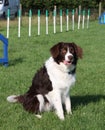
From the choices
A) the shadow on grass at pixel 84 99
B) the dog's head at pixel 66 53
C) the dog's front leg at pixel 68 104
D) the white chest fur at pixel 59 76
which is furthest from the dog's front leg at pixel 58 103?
the shadow on grass at pixel 84 99

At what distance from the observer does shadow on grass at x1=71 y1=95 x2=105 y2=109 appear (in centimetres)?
760

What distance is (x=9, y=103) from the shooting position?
24.3 ft

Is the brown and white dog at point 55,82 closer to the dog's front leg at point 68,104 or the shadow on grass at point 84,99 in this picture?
the dog's front leg at point 68,104

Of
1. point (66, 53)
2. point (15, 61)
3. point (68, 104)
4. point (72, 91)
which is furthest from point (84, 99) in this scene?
point (15, 61)

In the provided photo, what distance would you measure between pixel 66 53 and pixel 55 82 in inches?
20.2

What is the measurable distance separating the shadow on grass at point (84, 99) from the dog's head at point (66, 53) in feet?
3.97

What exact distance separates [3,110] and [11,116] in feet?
1.26

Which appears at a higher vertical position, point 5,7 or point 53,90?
point 53,90

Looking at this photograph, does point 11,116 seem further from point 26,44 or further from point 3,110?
point 26,44

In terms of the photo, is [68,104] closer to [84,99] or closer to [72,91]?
[84,99]

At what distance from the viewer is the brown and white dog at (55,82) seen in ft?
21.2

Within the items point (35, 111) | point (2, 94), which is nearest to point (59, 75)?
point (35, 111)

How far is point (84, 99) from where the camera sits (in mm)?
7992

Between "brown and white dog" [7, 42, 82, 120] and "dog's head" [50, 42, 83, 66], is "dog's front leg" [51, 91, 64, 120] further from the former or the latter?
"dog's head" [50, 42, 83, 66]
